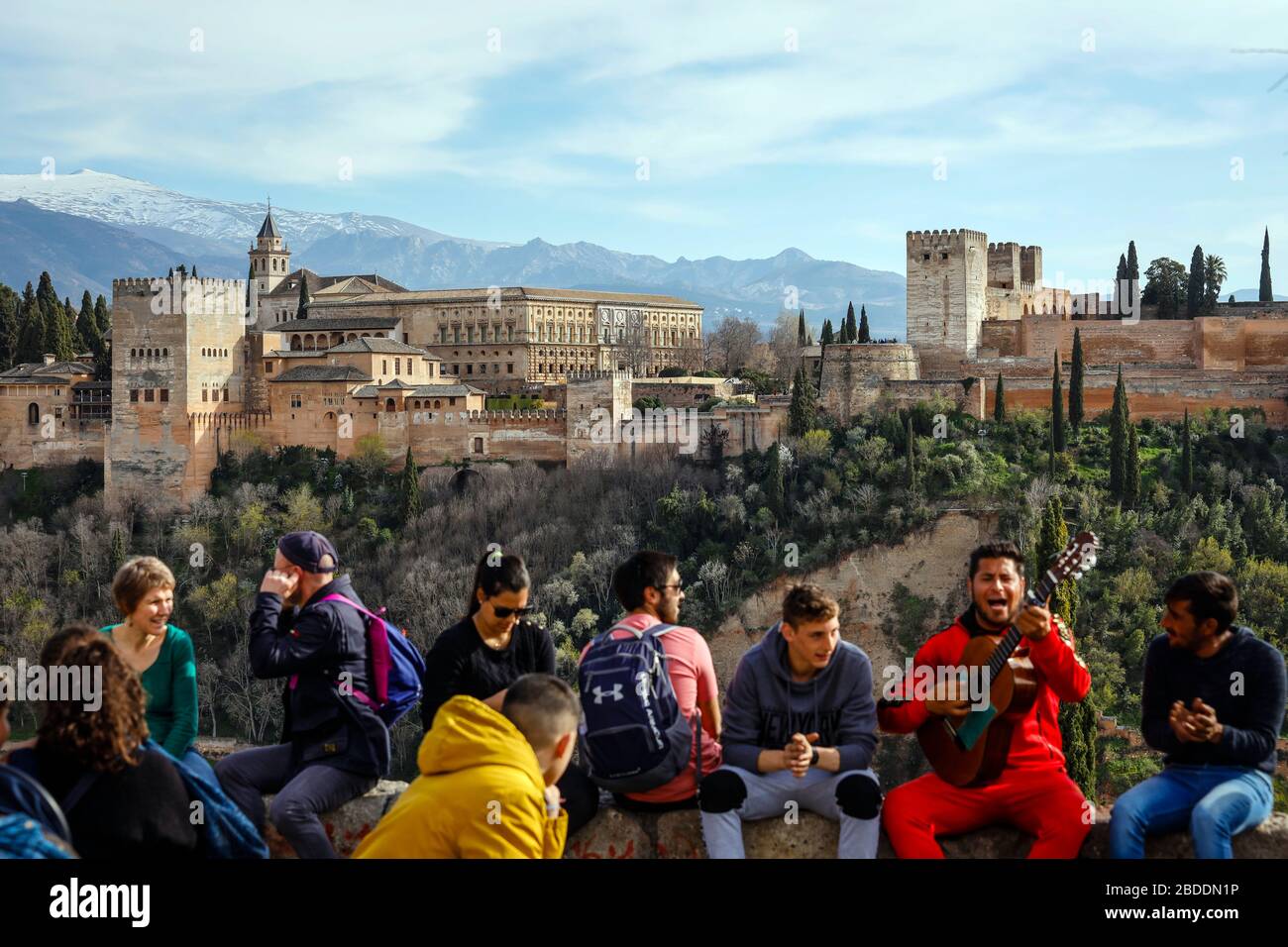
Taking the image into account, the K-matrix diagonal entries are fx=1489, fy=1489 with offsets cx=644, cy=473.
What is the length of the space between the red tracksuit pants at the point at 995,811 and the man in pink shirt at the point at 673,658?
895mm

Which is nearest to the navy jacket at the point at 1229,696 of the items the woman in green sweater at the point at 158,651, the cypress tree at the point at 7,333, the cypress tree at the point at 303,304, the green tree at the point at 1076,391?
the woman in green sweater at the point at 158,651

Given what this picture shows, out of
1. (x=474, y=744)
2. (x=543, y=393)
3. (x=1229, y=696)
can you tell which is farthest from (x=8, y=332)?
(x=1229, y=696)

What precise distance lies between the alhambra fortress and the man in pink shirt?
32539mm

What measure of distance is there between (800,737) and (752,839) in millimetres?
529

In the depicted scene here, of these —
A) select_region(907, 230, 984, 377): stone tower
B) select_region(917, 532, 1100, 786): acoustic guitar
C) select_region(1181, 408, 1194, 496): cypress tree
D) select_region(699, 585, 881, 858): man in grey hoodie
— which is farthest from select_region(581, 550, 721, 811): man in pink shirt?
select_region(907, 230, 984, 377): stone tower

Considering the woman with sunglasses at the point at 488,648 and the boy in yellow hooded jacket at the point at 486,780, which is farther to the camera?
the woman with sunglasses at the point at 488,648

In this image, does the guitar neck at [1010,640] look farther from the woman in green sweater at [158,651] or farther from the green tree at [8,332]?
the green tree at [8,332]

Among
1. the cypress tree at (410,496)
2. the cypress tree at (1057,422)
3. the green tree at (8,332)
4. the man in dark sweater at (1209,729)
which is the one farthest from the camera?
the green tree at (8,332)

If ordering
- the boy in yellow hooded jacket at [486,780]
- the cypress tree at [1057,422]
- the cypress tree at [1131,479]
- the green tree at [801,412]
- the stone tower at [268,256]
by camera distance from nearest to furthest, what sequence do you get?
the boy in yellow hooded jacket at [486,780] → the cypress tree at [1131,479] → the cypress tree at [1057,422] → the green tree at [801,412] → the stone tower at [268,256]

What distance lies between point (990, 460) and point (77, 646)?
32254 mm

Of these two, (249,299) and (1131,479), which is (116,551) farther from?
(249,299)

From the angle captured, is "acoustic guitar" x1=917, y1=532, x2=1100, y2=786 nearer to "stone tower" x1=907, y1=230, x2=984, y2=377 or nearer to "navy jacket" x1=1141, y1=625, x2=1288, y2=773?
"navy jacket" x1=1141, y1=625, x2=1288, y2=773

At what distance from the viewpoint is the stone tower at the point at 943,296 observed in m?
41.8

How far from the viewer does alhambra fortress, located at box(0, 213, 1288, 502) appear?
39656 mm
